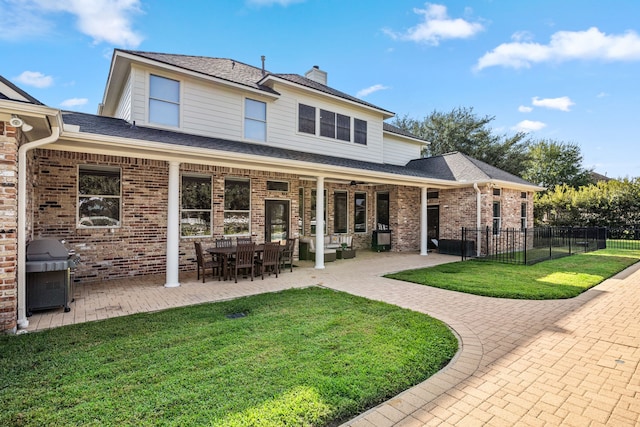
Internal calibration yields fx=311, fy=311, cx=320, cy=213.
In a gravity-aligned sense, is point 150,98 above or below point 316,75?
below

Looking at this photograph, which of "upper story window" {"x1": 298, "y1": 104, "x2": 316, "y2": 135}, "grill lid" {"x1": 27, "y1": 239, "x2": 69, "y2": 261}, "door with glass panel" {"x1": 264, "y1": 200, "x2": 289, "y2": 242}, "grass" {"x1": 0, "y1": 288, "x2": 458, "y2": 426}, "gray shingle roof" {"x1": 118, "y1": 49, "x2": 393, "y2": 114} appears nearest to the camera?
"grass" {"x1": 0, "y1": 288, "x2": 458, "y2": 426}

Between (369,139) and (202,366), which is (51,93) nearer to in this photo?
(369,139)

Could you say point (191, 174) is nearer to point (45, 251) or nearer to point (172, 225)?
point (172, 225)

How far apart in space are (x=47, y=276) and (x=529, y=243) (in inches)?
700

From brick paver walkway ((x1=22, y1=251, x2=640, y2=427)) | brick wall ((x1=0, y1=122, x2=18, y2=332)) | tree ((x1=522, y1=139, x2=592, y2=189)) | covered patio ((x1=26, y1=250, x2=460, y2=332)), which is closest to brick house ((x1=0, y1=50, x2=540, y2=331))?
brick wall ((x1=0, y1=122, x2=18, y2=332))

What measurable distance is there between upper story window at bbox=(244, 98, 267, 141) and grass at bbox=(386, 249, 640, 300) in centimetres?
634

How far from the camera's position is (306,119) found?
1174 cm

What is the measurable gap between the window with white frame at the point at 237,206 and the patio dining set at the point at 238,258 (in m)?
0.61

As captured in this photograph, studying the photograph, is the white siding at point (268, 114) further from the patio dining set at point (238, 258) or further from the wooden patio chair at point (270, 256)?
the wooden patio chair at point (270, 256)

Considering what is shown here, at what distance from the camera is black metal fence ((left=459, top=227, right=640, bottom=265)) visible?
40.0ft

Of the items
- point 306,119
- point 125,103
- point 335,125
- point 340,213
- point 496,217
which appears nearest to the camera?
point 125,103

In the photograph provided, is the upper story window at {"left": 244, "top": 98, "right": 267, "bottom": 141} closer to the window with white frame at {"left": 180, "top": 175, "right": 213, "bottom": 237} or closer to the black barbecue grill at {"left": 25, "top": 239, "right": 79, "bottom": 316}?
the window with white frame at {"left": 180, "top": 175, "right": 213, "bottom": 237}

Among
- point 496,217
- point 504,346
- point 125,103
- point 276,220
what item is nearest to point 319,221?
point 276,220

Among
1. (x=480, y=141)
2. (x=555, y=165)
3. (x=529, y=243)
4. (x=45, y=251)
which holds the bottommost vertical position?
(x=529, y=243)
